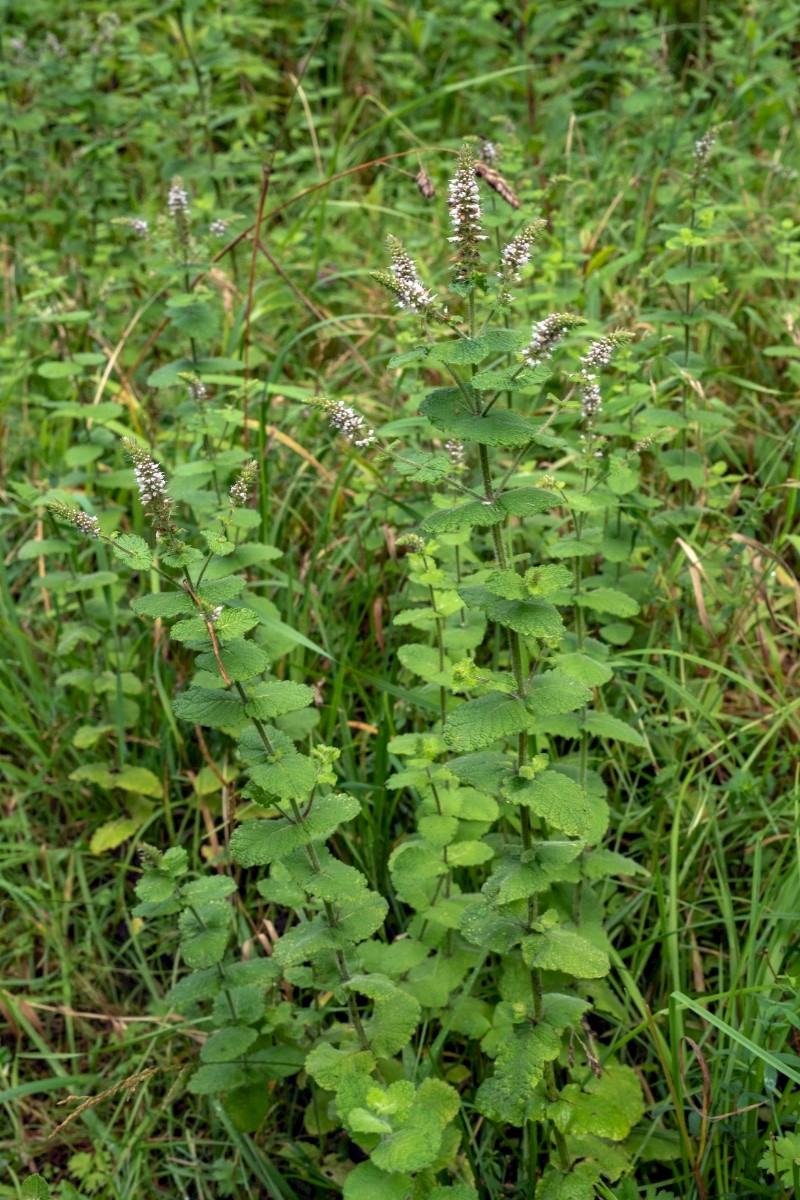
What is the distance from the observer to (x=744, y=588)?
3.09 meters

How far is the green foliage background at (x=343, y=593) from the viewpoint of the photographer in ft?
8.05

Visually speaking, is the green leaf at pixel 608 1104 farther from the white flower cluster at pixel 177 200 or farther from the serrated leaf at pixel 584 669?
the white flower cluster at pixel 177 200

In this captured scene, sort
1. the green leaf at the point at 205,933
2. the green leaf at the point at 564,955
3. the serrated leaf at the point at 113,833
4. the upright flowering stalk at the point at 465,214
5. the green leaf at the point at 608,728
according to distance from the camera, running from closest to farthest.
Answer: the upright flowering stalk at the point at 465,214
the green leaf at the point at 564,955
the green leaf at the point at 205,933
the green leaf at the point at 608,728
the serrated leaf at the point at 113,833

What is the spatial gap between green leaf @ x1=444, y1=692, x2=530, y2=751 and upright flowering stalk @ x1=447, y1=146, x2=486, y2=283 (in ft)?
2.26

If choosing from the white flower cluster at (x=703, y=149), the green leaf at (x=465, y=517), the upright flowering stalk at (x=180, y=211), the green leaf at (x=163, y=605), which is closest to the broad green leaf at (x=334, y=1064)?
the green leaf at (x=163, y=605)

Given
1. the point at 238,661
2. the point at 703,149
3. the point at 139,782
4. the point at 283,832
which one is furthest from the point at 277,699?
the point at 703,149

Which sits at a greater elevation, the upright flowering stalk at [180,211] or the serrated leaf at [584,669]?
the upright flowering stalk at [180,211]

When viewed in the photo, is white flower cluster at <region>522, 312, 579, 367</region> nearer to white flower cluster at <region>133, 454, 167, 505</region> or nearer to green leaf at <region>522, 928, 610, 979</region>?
white flower cluster at <region>133, 454, 167, 505</region>

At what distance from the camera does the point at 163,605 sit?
187cm

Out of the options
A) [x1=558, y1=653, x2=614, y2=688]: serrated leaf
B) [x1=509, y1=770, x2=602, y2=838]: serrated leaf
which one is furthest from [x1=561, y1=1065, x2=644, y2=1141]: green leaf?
[x1=558, y1=653, x2=614, y2=688]: serrated leaf

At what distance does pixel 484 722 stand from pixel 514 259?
0.75m

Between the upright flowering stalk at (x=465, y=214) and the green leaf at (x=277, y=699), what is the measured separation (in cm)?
75

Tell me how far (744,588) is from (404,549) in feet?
3.28

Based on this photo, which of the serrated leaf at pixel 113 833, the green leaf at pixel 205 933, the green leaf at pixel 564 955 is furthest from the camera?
the serrated leaf at pixel 113 833
